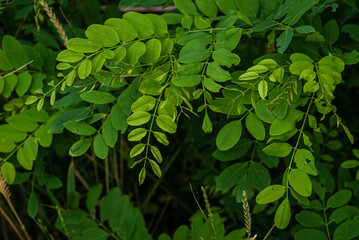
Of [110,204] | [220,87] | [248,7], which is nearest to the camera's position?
[220,87]

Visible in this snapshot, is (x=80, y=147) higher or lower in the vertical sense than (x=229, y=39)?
lower

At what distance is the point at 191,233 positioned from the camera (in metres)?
1.45

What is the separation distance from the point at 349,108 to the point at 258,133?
1.33 metres

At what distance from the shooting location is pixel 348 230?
1.28m

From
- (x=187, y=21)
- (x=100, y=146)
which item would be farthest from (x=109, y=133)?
A: (x=187, y=21)

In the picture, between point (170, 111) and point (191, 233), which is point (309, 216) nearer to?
point (191, 233)

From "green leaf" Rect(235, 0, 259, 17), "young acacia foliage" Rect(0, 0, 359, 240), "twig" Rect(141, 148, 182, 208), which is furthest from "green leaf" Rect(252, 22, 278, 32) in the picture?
"twig" Rect(141, 148, 182, 208)

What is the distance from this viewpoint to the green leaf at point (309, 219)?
53.6 inches

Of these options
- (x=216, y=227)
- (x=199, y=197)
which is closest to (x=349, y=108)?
(x=199, y=197)

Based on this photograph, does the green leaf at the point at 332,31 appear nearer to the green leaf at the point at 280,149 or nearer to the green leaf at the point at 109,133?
the green leaf at the point at 280,149

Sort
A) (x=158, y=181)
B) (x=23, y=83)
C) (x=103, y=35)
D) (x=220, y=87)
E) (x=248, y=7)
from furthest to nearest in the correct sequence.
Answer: (x=158, y=181) → (x=23, y=83) → (x=248, y=7) → (x=103, y=35) → (x=220, y=87)

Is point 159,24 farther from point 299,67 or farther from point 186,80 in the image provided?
point 299,67

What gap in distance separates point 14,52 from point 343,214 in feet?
3.96

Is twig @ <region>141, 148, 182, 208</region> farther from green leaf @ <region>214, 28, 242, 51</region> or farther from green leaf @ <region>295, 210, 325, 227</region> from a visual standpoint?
green leaf @ <region>214, 28, 242, 51</region>
